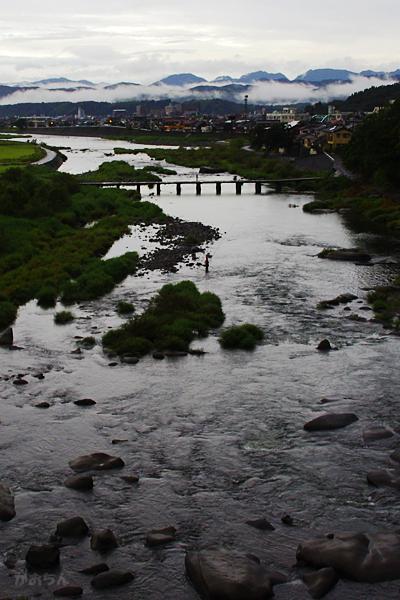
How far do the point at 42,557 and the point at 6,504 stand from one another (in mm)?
1768

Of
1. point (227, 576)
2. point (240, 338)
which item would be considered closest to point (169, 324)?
point (240, 338)

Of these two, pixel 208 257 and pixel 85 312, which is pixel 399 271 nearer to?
pixel 208 257

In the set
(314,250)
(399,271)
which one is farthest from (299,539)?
(314,250)

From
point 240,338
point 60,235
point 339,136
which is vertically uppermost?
point 339,136

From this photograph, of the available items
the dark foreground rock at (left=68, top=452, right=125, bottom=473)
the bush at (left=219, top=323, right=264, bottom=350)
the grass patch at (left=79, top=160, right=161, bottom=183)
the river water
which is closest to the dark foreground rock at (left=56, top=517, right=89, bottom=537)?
the river water

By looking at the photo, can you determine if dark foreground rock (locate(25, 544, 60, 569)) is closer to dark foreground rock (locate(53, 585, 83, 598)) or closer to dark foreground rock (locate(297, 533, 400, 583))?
dark foreground rock (locate(53, 585, 83, 598))

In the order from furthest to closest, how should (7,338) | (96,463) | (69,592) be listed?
(7,338)
(96,463)
(69,592)

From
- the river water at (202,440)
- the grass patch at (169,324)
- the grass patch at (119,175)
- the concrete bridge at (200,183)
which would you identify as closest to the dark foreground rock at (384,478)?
Result: the river water at (202,440)

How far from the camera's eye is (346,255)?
3419cm

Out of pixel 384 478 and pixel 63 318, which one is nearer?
pixel 384 478

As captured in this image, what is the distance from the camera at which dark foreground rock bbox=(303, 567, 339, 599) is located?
10305mm

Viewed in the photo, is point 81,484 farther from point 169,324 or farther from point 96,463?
point 169,324

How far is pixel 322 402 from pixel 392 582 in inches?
253

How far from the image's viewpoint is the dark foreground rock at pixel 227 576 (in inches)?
397
